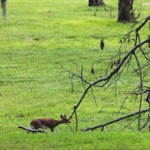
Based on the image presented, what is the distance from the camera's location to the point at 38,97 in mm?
17438

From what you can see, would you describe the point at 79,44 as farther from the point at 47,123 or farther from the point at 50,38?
the point at 47,123

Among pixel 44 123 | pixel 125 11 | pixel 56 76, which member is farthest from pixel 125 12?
pixel 44 123

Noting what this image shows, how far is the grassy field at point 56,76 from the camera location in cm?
1002

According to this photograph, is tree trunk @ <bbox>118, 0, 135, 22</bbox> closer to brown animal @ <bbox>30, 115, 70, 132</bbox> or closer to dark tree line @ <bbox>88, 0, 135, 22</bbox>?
dark tree line @ <bbox>88, 0, 135, 22</bbox>

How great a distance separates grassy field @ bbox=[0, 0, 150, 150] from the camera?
10.0 meters

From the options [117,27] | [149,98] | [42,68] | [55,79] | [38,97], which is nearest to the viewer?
[149,98]

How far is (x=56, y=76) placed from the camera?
66.1 feet

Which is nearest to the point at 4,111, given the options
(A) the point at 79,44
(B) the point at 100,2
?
(A) the point at 79,44

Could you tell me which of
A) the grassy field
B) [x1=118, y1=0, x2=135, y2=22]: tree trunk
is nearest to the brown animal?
the grassy field

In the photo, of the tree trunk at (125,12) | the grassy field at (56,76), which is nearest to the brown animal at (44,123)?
the grassy field at (56,76)

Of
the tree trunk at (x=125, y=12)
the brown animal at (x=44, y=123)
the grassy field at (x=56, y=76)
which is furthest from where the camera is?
the tree trunk at (x=125, y=12)

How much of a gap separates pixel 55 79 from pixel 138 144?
10366 millimetres

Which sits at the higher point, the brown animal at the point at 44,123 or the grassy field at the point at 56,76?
the brown animal at the point at 44,123

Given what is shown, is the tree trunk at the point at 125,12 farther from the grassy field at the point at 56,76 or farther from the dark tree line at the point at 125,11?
the grassy field at the point at 56,76
